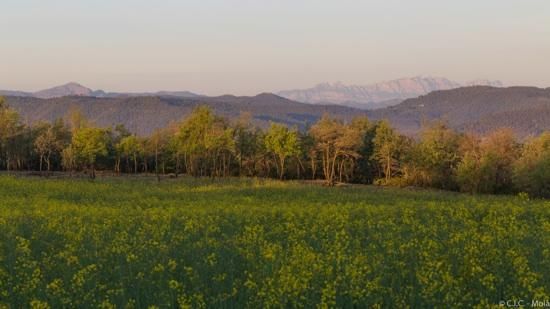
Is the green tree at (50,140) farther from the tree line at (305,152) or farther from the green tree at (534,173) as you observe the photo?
the green tree at (534,173)

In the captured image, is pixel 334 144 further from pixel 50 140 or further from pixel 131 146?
pixel 50 140

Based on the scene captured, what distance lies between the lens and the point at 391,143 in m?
108

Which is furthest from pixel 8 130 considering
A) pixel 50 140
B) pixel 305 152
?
pixel 305 152

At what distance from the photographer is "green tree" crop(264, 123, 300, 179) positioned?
106438 mm

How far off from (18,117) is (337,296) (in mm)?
125258

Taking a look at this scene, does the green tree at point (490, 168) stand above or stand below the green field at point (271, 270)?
below

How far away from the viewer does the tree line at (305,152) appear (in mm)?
91750

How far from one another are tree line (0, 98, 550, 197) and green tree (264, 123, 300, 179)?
0.60ft

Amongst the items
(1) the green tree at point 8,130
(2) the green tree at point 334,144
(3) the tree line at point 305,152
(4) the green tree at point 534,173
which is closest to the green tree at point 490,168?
(3) the tree line at point 305,152

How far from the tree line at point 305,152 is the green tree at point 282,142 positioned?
0.18 metres

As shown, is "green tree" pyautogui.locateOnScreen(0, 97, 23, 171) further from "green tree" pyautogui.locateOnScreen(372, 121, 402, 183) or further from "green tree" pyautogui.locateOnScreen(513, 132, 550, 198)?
"green tree" pyautogui.locateOnScreen(513, 132, 550, 198)

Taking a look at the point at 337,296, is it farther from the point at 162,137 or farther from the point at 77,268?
the point at 162,137

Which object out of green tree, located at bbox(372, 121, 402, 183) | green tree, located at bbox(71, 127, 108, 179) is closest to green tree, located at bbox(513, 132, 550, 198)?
green tree, located at bbox(372, 121, 402, 183)

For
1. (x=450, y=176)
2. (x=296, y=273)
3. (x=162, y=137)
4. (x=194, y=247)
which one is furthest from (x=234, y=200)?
(x=162, y=137)
